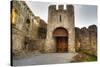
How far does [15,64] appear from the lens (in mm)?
2387

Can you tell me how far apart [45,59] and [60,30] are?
436 mm

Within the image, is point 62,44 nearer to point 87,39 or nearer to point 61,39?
point 61,39

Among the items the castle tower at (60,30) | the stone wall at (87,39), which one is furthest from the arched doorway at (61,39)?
the stone wall at (87,39)

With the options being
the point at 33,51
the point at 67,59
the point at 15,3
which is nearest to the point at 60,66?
the point at 67,59

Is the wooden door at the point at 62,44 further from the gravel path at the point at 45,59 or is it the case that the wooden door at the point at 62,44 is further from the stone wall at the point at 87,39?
the stone wall at the point at 87,39

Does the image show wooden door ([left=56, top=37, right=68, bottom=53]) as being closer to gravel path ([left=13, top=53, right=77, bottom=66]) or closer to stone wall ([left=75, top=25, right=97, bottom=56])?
gravel path ([left=13, top=53, right=77, bottom=66])

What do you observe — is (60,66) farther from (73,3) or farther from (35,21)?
(73,3)

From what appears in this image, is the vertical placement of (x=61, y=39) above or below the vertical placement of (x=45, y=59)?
above

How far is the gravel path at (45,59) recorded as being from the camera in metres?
2.43

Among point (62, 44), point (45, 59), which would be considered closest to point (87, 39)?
point (62, 44)

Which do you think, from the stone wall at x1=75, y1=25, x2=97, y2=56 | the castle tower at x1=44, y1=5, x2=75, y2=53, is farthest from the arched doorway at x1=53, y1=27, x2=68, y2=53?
the stone wall at x1=75, y1=25, x2=97, y2=56

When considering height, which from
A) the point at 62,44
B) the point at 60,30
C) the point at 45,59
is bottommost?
the point at 45,59

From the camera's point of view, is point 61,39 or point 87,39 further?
point 87,39

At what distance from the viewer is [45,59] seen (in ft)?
8.38
